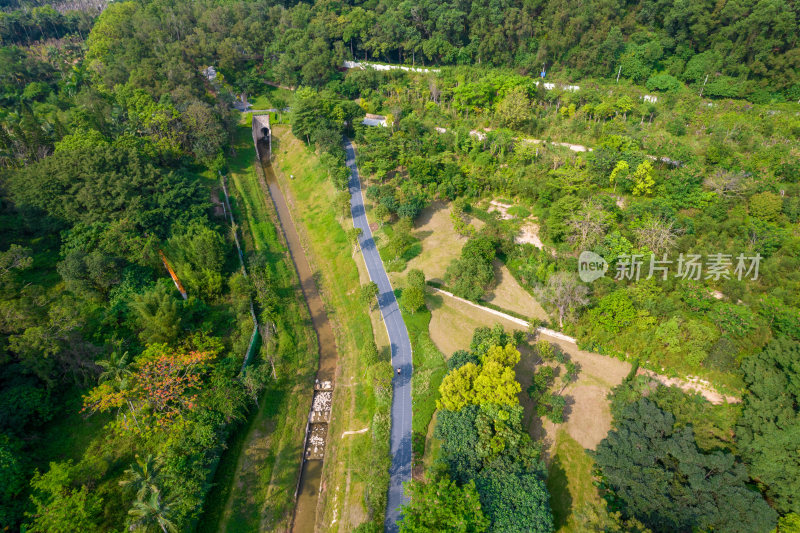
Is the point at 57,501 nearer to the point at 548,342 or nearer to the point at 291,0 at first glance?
the point at 548,342

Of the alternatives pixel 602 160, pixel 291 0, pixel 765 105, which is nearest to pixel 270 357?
pixel 602 160

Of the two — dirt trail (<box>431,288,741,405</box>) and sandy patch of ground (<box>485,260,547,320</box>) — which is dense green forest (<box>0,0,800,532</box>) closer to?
dirt trail (<box>431,288,741,405</box>)

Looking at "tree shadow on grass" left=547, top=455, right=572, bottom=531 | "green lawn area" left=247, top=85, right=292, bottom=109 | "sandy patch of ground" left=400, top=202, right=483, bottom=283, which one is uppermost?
"green lawn area" left=247, top=85, right=292, bottom=109

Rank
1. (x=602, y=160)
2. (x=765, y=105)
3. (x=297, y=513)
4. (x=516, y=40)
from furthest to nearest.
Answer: (x=516, y=40)
(x=765, y=105)
(x=602, y=160)
(x=297, y=513)

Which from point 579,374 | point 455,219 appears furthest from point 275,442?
point 455,219

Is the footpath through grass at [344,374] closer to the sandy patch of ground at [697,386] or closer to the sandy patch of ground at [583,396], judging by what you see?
the sandy patch of ground at [583,396]

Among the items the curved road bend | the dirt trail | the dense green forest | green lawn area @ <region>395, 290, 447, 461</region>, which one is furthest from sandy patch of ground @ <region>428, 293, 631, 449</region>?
the curved road bend
